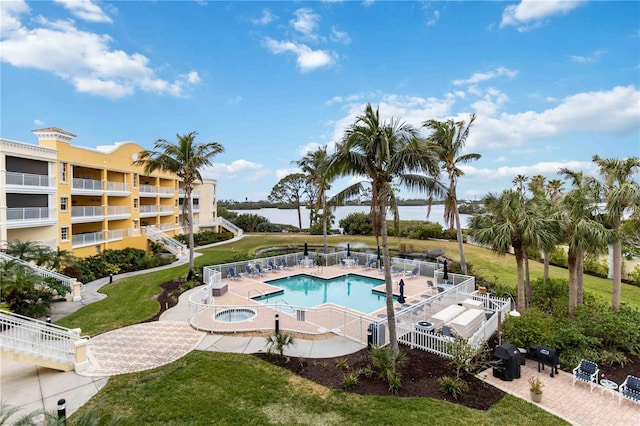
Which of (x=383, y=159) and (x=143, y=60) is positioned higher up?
(x=143, y=60)

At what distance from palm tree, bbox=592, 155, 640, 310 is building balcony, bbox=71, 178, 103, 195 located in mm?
32684

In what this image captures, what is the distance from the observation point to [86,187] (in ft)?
84.0

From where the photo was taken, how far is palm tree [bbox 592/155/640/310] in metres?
12.2

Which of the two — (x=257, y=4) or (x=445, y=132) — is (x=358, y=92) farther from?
(x=257, y=4)

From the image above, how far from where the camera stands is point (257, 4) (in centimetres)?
1681

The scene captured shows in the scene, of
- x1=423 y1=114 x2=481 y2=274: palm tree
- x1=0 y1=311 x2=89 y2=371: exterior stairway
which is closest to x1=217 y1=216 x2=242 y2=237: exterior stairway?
x1=423 y1=114 x2=481 y2=274: palm tree

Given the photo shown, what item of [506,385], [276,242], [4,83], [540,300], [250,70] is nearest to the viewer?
[506,385]

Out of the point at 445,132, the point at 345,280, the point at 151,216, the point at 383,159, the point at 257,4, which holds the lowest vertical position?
the point at 345,280

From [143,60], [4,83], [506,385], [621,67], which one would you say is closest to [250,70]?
[143,60]

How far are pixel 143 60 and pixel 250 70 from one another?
676cm

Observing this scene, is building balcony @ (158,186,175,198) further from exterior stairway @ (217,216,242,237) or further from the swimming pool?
the swimming pool

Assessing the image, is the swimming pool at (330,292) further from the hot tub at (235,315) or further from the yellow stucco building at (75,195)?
the yellow stucco building at (75,195)

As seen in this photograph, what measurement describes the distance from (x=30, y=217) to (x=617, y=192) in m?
32.1

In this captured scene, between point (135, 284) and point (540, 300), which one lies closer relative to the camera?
point (540, 300)
